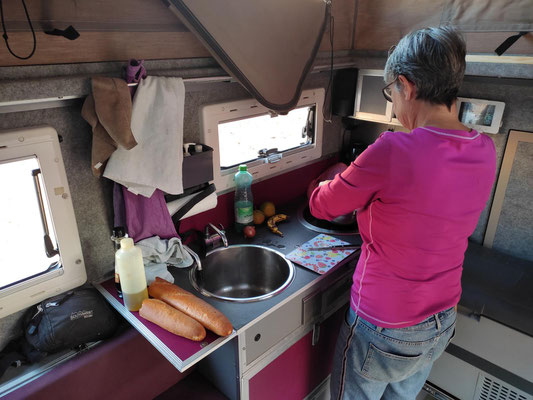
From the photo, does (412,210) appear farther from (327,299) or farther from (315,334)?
(315,334)

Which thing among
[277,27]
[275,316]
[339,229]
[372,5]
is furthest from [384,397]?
[372,5]

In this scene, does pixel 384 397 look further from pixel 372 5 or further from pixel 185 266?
pixel 372 5

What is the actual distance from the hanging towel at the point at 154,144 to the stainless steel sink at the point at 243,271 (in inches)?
15.5

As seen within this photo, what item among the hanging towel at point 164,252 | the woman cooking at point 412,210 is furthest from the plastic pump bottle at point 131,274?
the woman cooking at point 412,210

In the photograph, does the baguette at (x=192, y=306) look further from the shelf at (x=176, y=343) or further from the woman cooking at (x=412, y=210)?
the woman cooking at (x=412, y=210)

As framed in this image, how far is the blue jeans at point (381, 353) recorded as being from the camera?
1.22m

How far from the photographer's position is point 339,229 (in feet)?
5.76

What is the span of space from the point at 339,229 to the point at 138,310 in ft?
3.06

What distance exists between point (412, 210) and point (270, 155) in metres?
0.84

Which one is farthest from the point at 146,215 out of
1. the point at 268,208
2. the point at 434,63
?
the point at 434,63

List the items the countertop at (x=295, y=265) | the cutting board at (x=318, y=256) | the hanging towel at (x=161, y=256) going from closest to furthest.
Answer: the countertop at (x=295, y=265) < the hanging towel at (x=161, y=256) < the cutting board at (x=318, y=256)

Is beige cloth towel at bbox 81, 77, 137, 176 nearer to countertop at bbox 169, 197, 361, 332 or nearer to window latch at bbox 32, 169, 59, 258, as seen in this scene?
window latch at bbox 32, 169, 59, 258

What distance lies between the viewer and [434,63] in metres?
1.02

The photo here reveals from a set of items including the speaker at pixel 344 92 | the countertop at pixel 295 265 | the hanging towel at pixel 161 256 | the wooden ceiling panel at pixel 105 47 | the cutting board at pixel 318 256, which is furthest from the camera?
the speaker at pixel 344 92
